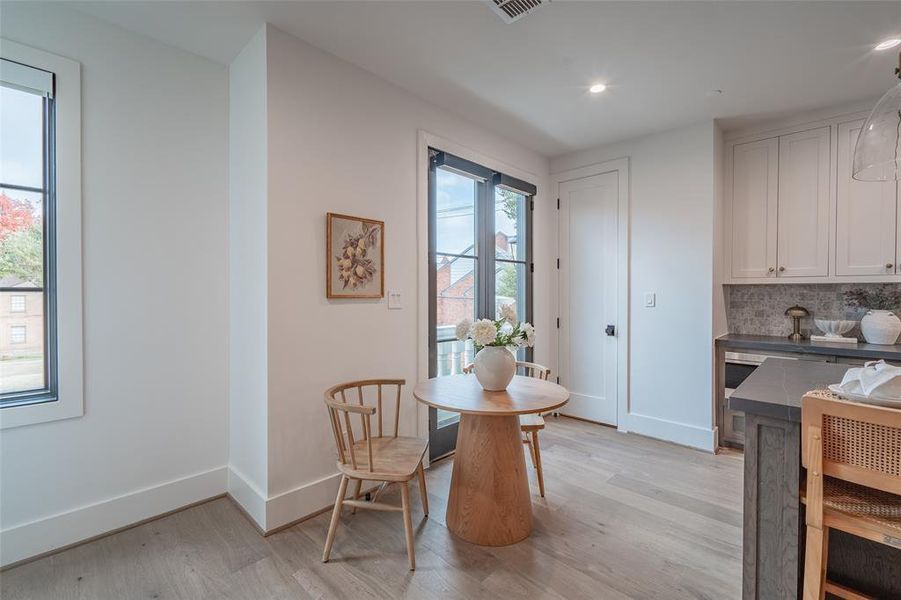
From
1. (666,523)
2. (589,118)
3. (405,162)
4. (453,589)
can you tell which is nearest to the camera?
(453,589)

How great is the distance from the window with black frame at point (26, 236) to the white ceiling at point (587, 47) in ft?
1.75

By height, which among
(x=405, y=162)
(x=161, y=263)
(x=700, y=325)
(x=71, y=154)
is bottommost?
(x=700, y=325)

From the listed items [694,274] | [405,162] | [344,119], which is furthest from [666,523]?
[344,119]

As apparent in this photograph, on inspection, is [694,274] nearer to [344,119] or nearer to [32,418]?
[344,119]

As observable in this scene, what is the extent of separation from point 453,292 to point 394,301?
0.66 meters

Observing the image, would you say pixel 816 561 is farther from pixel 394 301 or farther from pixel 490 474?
pixel 394 301

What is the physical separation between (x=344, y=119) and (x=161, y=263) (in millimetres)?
1345

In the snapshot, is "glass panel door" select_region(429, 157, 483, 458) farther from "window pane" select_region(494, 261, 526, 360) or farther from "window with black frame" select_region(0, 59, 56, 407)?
"window with black frame" select_region(0, 59, 56, 407)

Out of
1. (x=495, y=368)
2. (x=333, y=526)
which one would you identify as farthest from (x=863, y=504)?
(x=333, y=526)

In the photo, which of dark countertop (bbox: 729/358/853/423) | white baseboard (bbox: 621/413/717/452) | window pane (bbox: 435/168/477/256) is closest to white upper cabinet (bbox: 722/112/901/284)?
white baseboard (bbox: 621/413/717/452)

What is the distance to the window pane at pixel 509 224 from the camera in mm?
3723

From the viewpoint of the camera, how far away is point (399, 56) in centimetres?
Answer: 242

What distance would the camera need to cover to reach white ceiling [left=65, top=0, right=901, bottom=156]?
201 cm

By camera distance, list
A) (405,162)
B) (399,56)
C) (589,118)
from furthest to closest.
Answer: (589,118) < (405,162) < (399,56)
